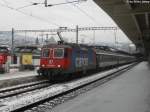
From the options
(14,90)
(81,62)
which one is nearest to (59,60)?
(81,62)

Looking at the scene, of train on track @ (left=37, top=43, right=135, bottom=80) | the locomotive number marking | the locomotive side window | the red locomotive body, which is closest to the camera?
train on track @ (left=37, top=43, right=135, bottom=80)

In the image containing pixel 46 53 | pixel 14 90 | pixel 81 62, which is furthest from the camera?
pixel 81 62

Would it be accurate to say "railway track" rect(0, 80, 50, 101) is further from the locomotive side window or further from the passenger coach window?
the passenger coach window

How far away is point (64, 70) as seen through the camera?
24.8 m

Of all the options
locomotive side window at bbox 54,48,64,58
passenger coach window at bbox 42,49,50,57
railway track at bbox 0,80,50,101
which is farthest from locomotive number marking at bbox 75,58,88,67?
railway track at bbox 0,80,50,101

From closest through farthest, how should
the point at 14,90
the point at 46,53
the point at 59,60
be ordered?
the point at 14,90
the point at 59,60
the point at 46,53

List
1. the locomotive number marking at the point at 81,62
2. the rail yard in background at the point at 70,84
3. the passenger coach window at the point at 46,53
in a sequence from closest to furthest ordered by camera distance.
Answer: the rail yard in background at the point at 70,84, the passenger coach window at the point at 46,53, the locomotive number marking at the point at 81,62

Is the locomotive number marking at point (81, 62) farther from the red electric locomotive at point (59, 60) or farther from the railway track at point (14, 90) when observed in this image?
the railway track at point (14, 90)

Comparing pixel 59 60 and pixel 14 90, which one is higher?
pixel 59 60

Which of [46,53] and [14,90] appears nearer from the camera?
[14,90]

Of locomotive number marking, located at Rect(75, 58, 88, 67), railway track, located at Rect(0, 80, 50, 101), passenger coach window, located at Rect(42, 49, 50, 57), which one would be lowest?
railway track, located at Rect(0, 80, 50, 101)

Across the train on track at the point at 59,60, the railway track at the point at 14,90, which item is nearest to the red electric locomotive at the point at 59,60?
the train on track at the point at 59,60

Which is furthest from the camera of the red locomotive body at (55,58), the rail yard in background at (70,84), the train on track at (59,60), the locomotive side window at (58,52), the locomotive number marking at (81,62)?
the locomotive number marking at (81,62)

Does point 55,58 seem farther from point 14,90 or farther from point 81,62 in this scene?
point 14,90
